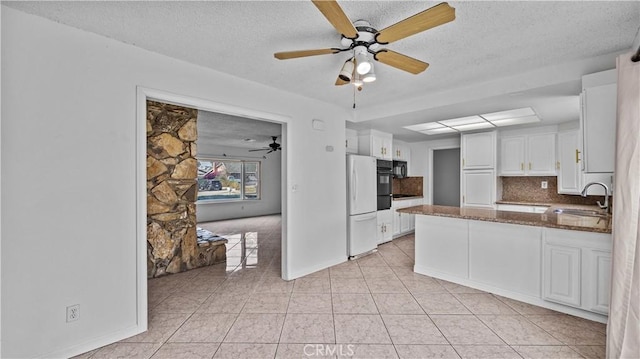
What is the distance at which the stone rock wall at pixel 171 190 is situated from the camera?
12.2ft

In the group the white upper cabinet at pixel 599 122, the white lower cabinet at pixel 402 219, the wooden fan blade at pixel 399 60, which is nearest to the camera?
the wooden fan blade at pixel 399 60

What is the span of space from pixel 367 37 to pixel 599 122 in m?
2.24

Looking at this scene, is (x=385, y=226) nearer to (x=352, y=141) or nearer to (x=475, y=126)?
(x=352, y=141)

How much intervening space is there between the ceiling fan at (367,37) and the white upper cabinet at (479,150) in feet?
12.3

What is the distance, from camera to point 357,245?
460cm

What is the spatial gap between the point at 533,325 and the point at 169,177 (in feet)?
14.5

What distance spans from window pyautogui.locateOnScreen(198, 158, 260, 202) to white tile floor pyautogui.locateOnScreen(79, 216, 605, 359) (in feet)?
17.5

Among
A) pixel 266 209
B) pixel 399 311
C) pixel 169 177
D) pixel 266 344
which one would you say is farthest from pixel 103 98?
pixel 266 209

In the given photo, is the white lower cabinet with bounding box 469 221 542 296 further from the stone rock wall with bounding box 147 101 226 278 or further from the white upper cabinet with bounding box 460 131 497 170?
the stone rock wall with bounding box 147 101 226 278

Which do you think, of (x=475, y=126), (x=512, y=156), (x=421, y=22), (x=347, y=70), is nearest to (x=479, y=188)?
(x=512, y=156)

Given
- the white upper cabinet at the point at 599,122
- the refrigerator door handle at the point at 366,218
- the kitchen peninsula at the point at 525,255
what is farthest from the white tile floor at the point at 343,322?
the white upper cabinet at the point at 599,122

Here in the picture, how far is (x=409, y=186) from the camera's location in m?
6.97

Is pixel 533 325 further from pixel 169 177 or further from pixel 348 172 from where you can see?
pixel 169 177

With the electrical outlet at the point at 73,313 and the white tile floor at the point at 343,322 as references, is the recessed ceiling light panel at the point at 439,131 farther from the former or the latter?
the electrical outlet at the point at 73,313
